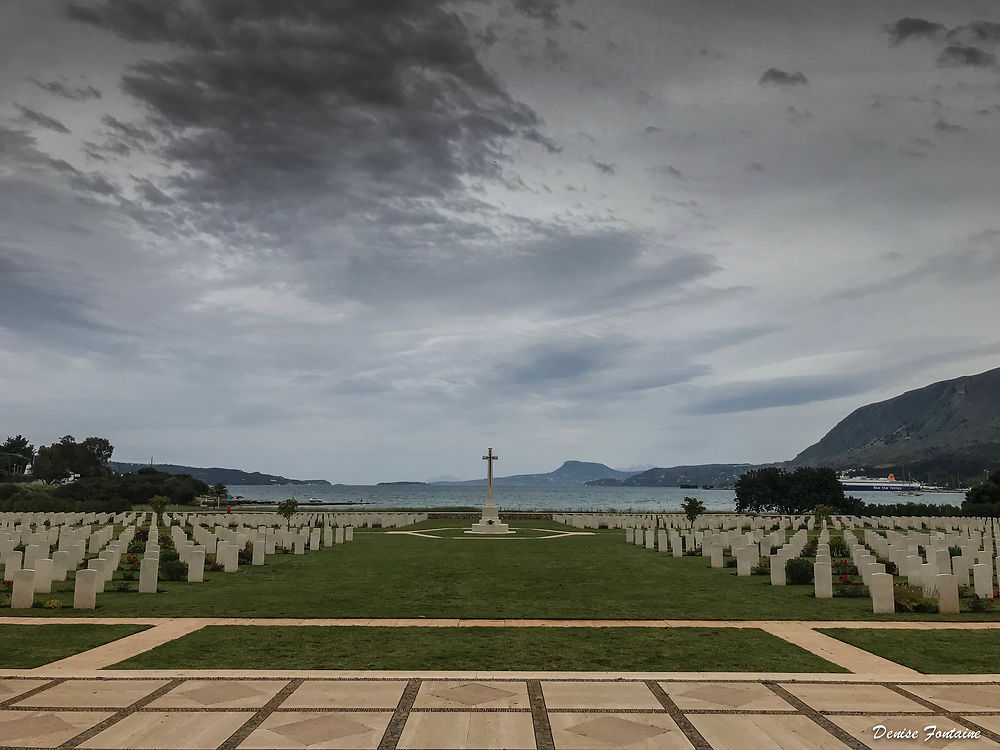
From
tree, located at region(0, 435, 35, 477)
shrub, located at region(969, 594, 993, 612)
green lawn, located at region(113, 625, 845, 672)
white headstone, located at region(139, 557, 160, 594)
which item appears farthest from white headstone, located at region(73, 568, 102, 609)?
tree, located at region(0, 435, 35, 477)

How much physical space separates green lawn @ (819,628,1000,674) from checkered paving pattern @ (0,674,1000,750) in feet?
3.44

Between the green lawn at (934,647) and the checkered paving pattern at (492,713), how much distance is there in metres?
1.05

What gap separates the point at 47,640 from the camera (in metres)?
10.2

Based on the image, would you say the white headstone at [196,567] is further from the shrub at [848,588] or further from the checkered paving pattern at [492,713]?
the shrub at [848,588]

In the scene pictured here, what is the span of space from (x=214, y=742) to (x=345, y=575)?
13300mm

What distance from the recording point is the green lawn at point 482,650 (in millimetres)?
8688

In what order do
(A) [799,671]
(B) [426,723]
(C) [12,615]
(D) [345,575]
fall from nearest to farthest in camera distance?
1. (B) [426,723]
2. (A) [799,671]
3. (C) [12,615]
4. (D) [345,575]

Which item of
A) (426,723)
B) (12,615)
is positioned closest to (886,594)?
(426,723)

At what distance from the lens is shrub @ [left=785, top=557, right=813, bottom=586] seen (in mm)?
17812

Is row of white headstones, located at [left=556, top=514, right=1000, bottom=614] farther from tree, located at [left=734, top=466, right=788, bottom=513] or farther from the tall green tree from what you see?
the tall green tree

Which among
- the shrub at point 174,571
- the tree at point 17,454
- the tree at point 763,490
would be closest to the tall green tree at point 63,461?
Answer: the tree at point 17,454

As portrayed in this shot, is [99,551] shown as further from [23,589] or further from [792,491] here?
[792,491]

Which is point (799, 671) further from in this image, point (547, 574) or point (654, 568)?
point (654, 568)

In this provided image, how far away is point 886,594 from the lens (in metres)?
13.2
